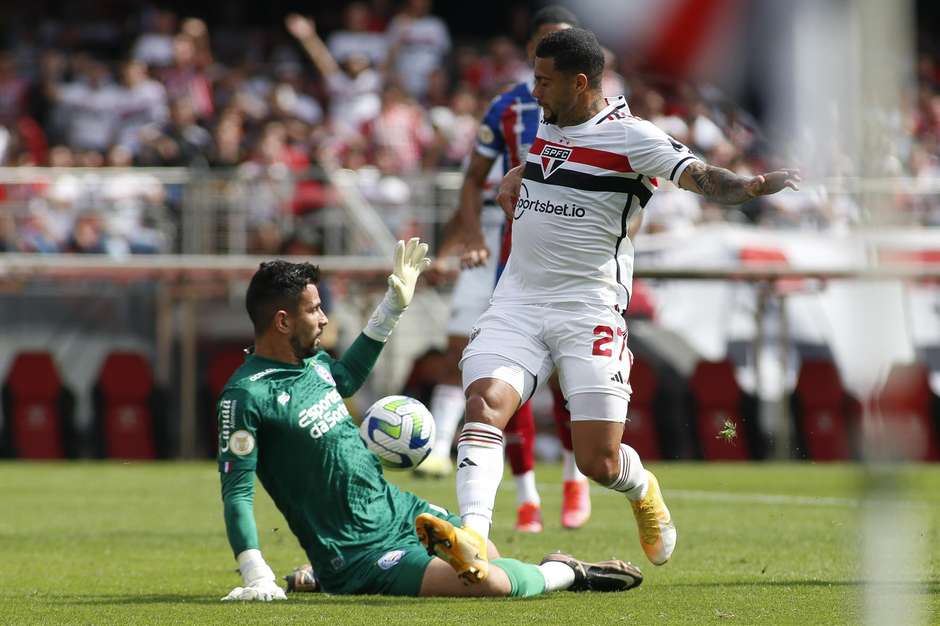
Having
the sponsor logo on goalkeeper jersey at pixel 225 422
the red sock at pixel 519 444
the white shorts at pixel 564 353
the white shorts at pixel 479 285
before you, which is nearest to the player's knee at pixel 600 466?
the white shorts at pixel 564 353


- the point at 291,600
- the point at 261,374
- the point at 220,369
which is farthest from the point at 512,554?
the point at 220,369

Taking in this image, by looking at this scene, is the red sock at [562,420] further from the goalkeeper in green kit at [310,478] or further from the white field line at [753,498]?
the goalkeeper in green kit at [310,478]

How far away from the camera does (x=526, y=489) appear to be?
9750 millimetres

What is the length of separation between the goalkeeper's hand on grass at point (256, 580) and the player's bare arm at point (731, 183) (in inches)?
86.8

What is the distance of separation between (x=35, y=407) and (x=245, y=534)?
1269 centimetres

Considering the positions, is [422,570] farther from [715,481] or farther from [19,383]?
[19,383]

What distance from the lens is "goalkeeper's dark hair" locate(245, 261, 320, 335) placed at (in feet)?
21.5

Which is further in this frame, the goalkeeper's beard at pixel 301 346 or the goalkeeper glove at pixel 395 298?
the goalkeeper glove at pixel 395 298

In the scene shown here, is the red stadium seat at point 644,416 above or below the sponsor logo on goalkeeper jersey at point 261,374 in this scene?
below

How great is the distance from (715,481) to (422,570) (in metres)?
8.23

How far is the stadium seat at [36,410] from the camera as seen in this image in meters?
18.3

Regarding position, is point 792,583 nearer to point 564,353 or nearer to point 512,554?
point 564,353

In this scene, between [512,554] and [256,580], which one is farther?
[512,554]

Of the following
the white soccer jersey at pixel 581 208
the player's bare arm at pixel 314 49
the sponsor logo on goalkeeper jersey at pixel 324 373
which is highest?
the player's bare arm at pixel 314 49
